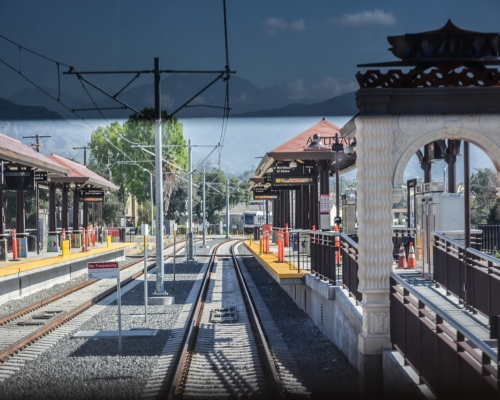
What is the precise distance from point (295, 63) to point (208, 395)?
3.90 metres

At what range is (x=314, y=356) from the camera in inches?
448

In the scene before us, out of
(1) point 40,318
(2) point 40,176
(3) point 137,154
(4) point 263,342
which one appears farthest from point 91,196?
(4) point 263,342

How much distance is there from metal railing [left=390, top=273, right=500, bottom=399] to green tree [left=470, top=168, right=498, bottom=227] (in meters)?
31.7

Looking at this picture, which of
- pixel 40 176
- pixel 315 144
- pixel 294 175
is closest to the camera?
pixel 315 144

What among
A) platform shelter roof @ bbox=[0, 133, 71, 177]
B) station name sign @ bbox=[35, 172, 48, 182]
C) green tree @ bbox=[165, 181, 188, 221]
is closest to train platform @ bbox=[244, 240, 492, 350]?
platform shelter roof @ bbox=[0, 133, 71, 177]

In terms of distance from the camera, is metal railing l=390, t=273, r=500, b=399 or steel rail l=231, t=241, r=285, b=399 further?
steel rail l=231, t=241, r=285, b=399

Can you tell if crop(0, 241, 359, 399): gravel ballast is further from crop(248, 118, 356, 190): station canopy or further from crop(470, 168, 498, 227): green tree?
crop(470, 168, 498, 227): green tree

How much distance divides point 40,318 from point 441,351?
11.4 metres

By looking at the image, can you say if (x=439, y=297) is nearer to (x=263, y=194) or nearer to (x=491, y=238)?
(x=491, y=238)

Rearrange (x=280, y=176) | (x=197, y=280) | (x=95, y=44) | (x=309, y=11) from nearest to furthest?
(x=309, y=11) < (x=95, y=44) < (x=280, y=176) < (x=197, y=280)

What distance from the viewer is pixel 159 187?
1880 centimetres

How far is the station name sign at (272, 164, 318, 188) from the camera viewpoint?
950 inches

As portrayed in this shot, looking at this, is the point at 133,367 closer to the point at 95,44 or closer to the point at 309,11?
the point at 95,44

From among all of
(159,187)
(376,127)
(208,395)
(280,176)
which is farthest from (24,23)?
(280,176)
